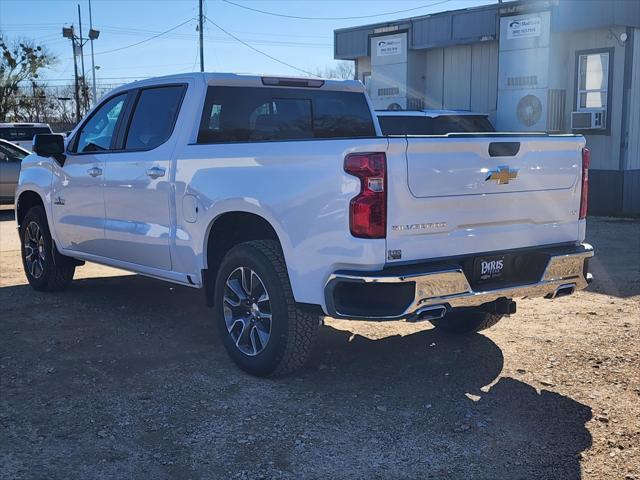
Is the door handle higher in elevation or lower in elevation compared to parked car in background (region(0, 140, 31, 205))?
higher

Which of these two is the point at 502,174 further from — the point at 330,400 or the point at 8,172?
the point at 8,172

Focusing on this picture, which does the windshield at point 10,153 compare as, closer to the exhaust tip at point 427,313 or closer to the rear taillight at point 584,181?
the rear taillight at point 584,181

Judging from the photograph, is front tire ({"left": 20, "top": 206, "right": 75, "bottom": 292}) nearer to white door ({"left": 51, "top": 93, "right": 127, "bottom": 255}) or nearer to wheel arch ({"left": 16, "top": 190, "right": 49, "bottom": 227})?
wheel arch ({"left": 16, "top": 190, "right": 49, "bottom": 227})

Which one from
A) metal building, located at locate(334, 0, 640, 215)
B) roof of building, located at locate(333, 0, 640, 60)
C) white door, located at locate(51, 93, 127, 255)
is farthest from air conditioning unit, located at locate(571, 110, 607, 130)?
white door, located at locate(51, 93, 127, 255)

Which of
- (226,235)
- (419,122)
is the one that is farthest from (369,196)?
(419,122)

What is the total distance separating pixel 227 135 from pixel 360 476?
9.85 feet

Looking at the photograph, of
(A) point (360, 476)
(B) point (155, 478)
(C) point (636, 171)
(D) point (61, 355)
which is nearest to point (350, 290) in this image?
(A) point (360, 476)

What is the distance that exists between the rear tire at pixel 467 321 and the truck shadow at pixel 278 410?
0.10 meters

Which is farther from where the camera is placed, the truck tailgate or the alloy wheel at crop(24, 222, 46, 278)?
the alloy wheel at crop(24, 222, 46, 278)

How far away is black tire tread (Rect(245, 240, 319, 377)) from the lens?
468cm

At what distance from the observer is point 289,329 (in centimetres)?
468

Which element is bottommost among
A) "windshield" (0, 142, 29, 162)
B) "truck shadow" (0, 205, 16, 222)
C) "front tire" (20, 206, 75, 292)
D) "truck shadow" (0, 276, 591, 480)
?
"truck shadow" (0, 205, 16, 222)

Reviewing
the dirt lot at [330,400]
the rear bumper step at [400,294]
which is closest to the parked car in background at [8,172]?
the dirt lot at [330,400]

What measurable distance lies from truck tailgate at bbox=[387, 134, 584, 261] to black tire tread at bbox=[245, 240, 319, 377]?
0.79 metres
